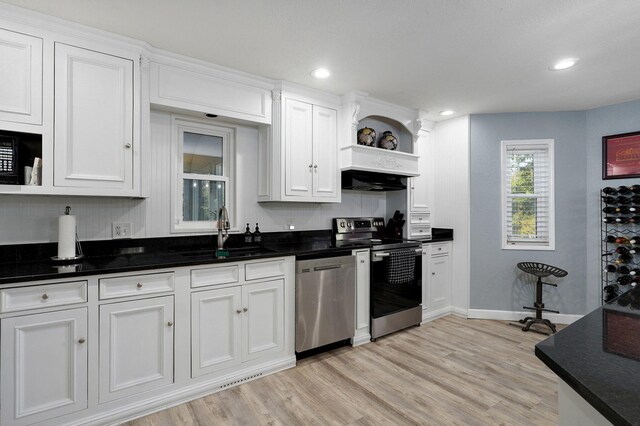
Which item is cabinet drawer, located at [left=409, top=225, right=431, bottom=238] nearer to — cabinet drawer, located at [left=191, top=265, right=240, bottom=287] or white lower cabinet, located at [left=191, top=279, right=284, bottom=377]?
white lower cabinet, located at [left=191, top=279, right=284, bottom=377]

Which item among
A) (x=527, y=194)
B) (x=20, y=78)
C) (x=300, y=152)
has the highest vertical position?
(x=20, y=78)

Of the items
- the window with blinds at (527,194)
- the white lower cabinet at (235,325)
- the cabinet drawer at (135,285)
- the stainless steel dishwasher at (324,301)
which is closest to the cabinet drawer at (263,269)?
the white lower cabinet at (235,325)

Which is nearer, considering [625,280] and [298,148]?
[298,148]

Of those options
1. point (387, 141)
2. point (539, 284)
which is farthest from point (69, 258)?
point (539, 284)

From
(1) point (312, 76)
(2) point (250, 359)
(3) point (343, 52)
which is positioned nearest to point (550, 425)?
(2) point (250, 359)

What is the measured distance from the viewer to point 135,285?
203 centimetres

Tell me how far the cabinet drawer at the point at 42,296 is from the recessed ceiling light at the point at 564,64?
3.72 meters

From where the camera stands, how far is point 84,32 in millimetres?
2125

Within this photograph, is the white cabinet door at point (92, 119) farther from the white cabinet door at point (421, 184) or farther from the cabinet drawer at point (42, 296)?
the white cabinet door at point (421, 184)

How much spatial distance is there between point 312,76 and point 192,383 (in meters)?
2.62

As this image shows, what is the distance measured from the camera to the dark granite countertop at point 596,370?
2.00ft

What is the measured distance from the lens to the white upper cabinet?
3014 mm

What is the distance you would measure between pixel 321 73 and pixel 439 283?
2817mm

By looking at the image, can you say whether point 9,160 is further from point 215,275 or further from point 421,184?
point 421,184
